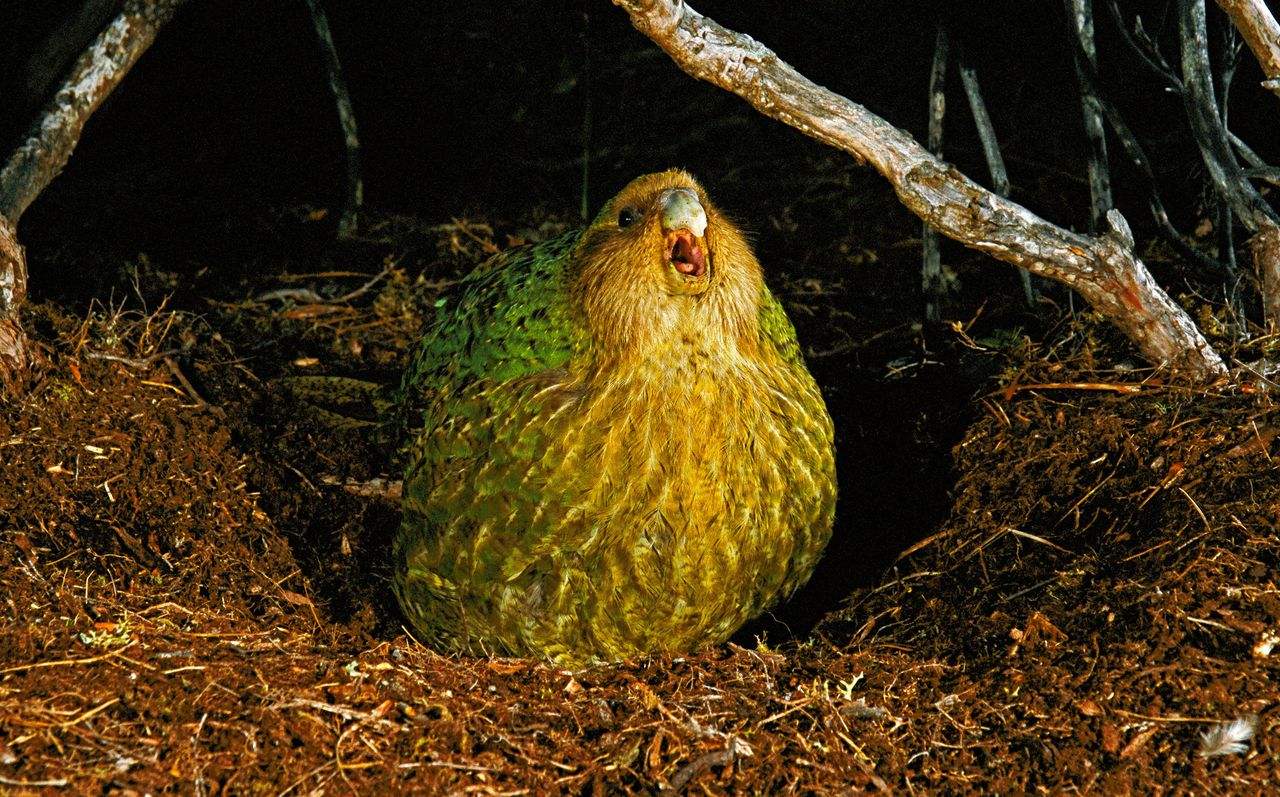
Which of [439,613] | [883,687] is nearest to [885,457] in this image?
[883,687]

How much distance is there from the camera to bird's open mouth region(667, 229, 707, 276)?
272 cm

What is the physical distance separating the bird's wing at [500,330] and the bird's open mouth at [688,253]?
0.39m

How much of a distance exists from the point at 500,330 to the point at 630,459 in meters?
0.68

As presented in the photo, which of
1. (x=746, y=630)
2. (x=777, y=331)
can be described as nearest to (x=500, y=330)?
(x=777, y=331)

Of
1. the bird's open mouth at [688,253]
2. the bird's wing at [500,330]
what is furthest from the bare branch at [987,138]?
the bird's open mouth at [688,253]

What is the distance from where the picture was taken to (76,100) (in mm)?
3693

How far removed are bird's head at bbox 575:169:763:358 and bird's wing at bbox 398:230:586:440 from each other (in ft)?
0.48

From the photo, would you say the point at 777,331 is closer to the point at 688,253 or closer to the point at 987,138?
the point at 688,253

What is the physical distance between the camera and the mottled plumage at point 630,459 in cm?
281

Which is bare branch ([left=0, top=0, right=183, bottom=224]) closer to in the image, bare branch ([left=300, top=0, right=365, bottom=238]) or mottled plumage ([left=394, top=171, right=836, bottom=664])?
bare branch ([left=300, top=0, right=365, bottom=238])

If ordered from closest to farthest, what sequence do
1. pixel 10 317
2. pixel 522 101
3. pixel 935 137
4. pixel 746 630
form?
1. pixel 746 630
2. pixel 10 317
3. pixel 935 137
4. pixel 522 101

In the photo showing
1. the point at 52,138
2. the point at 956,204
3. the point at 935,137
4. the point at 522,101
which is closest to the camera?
the point at 956,204

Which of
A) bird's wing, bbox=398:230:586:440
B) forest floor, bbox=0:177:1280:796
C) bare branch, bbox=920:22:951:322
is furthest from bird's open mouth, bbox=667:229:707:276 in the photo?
bare branch, bbox=920:22:951:322

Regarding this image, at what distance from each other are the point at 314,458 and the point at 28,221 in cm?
231
